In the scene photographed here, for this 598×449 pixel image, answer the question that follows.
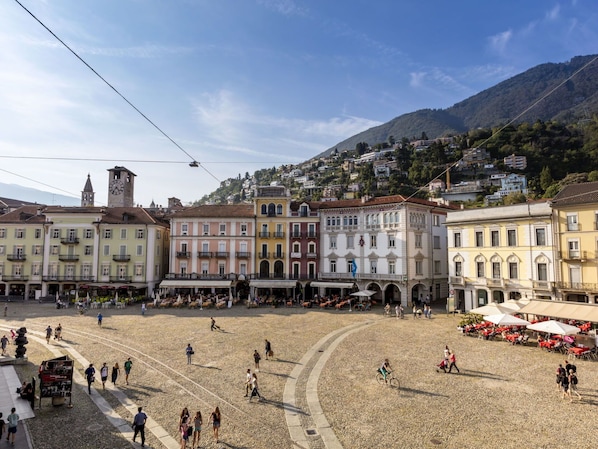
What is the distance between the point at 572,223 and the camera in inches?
1216

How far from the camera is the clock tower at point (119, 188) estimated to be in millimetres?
78375

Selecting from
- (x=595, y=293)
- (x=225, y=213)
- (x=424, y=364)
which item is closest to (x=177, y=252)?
(x=225, y=213)

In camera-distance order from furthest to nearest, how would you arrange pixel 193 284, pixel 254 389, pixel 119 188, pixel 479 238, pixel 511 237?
pixel 119 188
pixel 193 284
pixel 479 238
pixel 511 237
pixel 254 389

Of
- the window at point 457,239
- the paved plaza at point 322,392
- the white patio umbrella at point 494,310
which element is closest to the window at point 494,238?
the window at point 457,239

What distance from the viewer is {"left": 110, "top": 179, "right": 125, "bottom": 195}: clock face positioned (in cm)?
7908

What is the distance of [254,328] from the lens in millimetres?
29891

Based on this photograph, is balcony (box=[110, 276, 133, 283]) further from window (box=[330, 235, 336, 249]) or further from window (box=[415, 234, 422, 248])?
window (box=[415, 234, 422, 248])

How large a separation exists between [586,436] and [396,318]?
73.8 feet

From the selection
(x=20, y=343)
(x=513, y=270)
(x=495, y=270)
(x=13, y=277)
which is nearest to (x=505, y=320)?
(x=513, y=270)

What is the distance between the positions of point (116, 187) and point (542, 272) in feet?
257

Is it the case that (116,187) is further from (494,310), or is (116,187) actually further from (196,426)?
(196,426)

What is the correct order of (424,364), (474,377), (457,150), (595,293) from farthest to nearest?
(457,150)
(595,293)
(424,364)
(474,377)

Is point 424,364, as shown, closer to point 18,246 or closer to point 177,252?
point 177,252

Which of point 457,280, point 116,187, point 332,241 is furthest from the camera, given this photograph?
point 116,187
